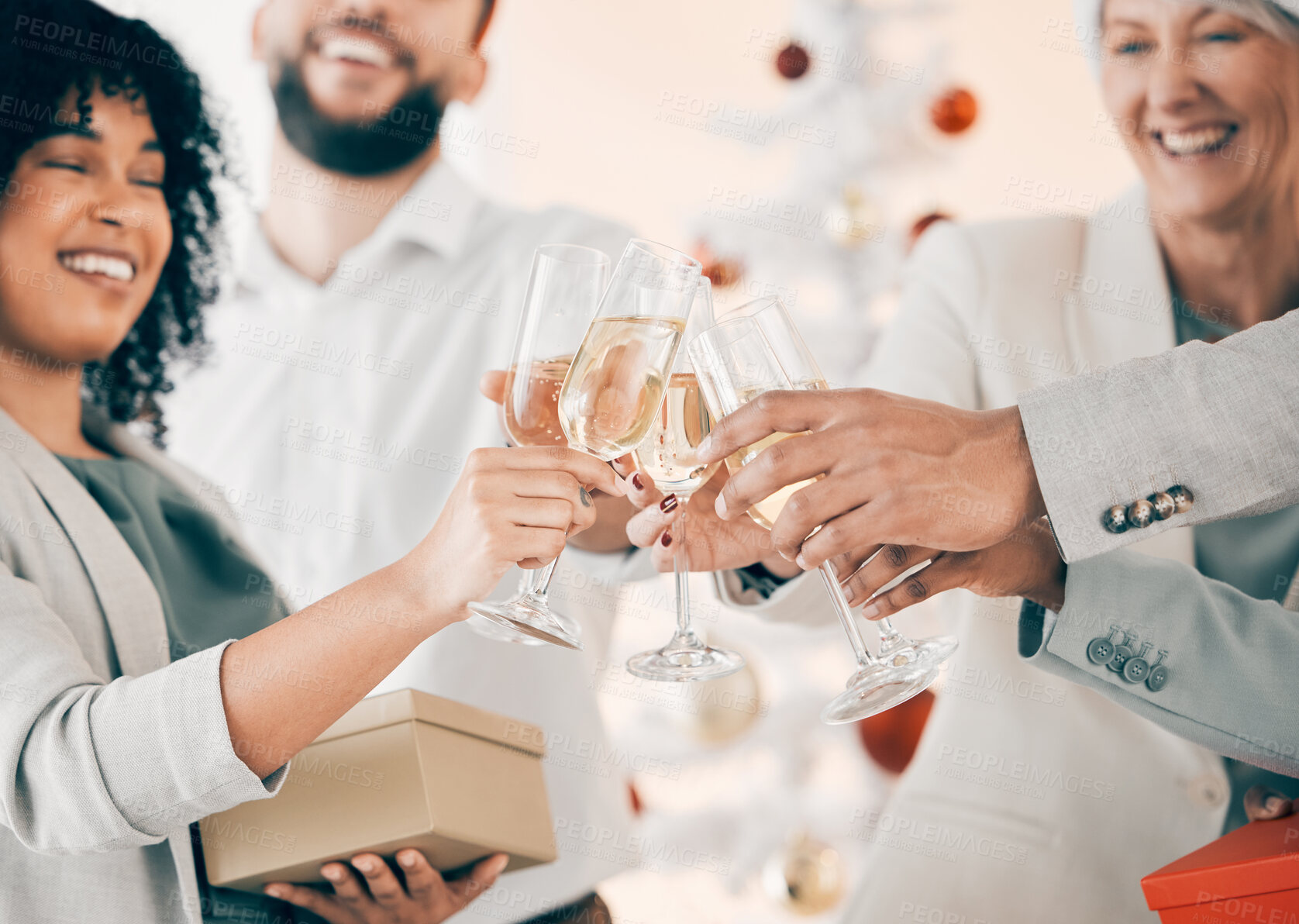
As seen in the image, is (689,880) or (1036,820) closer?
(1036,820)

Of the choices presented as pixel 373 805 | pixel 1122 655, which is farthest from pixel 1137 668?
pixel 373 805

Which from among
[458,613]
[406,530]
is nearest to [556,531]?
[458,613]

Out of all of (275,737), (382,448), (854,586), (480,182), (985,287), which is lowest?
(275,737)

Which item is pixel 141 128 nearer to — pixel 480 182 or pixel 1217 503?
pixel 480 182

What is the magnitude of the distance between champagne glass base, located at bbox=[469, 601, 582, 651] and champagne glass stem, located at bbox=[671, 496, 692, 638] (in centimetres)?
15

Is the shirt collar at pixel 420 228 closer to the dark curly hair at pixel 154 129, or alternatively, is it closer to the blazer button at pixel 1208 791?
the dark curly hair at pixel 154 129

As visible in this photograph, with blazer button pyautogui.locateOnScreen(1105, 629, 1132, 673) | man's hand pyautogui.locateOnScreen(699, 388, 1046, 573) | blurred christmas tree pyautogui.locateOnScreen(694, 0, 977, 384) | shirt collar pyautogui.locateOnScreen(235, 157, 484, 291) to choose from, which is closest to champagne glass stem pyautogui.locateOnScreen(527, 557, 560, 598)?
man's hand pyautogui.locateOnScreen(699, 388, 1046, 573)

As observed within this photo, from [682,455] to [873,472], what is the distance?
0.68 feet

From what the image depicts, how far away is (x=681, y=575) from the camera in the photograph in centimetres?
105

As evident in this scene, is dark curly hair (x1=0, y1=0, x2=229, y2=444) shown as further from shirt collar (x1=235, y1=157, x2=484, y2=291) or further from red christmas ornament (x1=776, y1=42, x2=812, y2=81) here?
red christmas ornament (x1=776, y1=42, x2=812, y2=81)

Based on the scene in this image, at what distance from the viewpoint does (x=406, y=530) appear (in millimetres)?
1843

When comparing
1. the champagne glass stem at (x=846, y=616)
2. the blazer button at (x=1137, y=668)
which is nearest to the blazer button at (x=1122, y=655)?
the blazer button at (x=1137, y=668)

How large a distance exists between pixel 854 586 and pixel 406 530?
1.11m

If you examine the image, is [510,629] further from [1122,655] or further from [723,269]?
[723,269]
